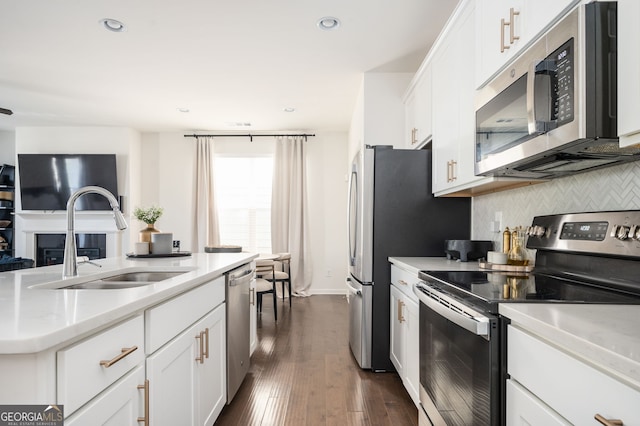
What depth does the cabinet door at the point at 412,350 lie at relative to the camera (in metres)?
2.05

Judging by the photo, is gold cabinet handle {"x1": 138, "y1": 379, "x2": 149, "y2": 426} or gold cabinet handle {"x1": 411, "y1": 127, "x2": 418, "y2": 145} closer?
gold cabinet handle {"x1": 138, "y1": 379, "x2": 149, "y2": 426}

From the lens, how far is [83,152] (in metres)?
6.06

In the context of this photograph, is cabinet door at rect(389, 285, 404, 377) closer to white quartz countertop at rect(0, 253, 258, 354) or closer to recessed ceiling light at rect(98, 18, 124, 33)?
white quartz countertop at rect(0, 253, 258, 354)

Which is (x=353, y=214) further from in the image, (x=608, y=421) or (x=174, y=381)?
(x=608, y=421)

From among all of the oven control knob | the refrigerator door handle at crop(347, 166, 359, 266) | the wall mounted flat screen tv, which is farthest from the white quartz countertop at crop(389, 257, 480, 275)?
the wall mounted flat screen tv

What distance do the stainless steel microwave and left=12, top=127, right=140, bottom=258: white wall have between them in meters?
5.85

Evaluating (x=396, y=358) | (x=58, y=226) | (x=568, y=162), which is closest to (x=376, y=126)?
(x=396, y=358)

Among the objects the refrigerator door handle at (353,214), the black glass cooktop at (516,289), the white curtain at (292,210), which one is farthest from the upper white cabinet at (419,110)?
the white curtain at (292,210)

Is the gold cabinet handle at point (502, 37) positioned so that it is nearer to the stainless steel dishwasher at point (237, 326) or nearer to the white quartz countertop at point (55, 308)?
the white quartz countertop at point (55, 308)

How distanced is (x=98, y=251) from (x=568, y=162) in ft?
21.3

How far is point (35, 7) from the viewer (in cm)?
272

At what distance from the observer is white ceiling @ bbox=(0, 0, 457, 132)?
2.77 meters

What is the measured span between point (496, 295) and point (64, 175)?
6.69 m

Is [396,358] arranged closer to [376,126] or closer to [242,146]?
[376,126]
